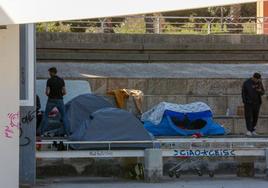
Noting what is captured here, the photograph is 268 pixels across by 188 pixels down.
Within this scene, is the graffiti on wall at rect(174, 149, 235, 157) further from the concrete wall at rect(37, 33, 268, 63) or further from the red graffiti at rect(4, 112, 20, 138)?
the concrete wall at rect(37, 33, 268, 63)

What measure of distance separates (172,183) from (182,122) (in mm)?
5832

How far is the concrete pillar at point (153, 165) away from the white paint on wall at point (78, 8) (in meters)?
4.63

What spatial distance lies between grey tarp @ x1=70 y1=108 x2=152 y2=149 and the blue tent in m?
4.07

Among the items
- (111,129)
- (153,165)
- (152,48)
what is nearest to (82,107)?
(111,129)

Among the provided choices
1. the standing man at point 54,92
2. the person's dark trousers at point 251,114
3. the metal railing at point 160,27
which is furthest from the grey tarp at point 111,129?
the metal railing at point 160,27

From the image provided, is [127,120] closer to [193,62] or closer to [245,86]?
[245,86]

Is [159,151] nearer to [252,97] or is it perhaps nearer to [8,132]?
[8,132]

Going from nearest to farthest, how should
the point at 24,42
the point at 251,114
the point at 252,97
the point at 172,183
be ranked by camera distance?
the point at 24,42 < the point at 172,183 < the point at 252,97 < the point at 251,114

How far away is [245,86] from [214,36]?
9794 millimetres

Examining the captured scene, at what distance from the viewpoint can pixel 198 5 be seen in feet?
26.5

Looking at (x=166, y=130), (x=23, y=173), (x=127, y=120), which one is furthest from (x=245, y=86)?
(x=23, y=173)

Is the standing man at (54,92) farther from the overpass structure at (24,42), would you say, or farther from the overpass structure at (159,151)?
the overpass structure at (24,42)

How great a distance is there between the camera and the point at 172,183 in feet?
42.5

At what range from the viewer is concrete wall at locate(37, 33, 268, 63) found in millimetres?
26078
